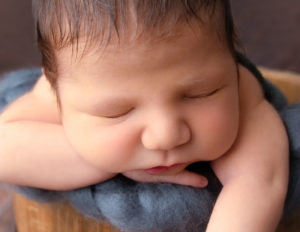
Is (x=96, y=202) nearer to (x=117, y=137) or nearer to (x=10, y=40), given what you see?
(x=117, y=137)

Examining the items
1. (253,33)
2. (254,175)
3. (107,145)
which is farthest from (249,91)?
(253,33)

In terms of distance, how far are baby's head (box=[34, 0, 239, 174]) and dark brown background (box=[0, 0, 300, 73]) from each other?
3.64ft

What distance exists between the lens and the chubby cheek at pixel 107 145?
0.57m

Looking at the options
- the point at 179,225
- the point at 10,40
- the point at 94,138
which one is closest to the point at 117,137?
the point at 94,138

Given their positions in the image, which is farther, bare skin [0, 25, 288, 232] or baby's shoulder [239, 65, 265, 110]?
baby's shoulder [239, 65, 265, 110]

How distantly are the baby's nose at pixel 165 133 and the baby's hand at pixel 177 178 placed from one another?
0.29ft

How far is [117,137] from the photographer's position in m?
0.57

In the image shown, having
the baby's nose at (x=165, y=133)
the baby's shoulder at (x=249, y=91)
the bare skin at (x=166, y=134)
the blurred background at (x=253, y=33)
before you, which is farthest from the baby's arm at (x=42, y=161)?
the blurred background at (x=253, y=33)

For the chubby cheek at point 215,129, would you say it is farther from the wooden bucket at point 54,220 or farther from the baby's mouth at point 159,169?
the wooden bucket at point 54,220

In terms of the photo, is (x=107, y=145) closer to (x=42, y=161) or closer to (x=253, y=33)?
(x=42, y=161)

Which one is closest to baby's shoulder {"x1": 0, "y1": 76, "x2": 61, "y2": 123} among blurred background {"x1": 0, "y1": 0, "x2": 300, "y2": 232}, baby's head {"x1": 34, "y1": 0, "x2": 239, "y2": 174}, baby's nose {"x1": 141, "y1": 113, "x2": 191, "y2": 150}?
baby's head {"x1": 34, "y1": 0, "x2": 239, "y2": 174}

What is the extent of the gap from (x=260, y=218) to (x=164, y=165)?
0.44 ft

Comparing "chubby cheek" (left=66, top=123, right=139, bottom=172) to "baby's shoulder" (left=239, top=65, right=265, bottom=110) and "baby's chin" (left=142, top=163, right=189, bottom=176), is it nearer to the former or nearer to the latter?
"baby's chin" (left=142, top=163, right=189, bottom=176)

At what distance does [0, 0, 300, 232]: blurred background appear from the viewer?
1669mm
